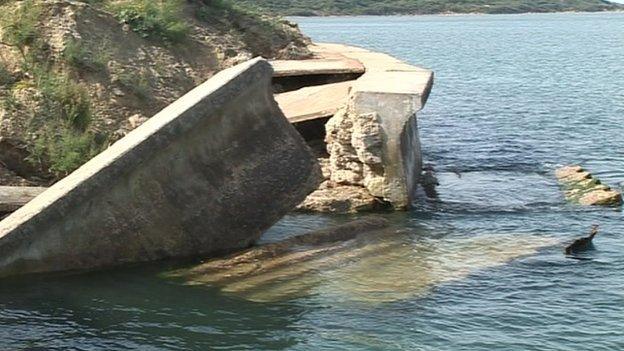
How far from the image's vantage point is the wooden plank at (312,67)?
1563 centimetres

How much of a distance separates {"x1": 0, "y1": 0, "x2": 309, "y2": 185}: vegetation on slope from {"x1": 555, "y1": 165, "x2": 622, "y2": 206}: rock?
532 cm

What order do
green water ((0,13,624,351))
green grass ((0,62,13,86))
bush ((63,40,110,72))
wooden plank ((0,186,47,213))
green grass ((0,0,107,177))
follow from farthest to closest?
bush ((63,40,110,72)) → green grass ((0,62,13,86)) → green grass ((0,0,107,177)) → wooden plank ((0,186,47,213)) → green water ((0,13,624,351))

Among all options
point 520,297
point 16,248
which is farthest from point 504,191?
point 16,248

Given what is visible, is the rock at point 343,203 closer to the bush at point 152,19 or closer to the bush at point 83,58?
the bush at point 83,58

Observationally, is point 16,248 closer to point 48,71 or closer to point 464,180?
point 48,71

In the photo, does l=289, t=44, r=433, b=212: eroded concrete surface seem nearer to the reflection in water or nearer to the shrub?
the reflection in water

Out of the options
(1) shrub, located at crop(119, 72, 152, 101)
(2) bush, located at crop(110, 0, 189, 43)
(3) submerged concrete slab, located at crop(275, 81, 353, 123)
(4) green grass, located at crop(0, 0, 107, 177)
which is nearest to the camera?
(4) green grass, located at crop(0, 0, 107, 177)

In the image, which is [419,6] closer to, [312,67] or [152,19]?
[312,67]

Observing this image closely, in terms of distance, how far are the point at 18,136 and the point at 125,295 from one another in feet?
13.5

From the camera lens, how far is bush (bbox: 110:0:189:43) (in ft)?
49.5

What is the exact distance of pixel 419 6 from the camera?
137m

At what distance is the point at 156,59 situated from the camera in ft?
48.3

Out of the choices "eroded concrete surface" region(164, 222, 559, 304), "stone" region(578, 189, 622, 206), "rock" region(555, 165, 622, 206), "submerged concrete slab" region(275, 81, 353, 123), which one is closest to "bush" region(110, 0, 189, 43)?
"submerged concrete slab" region(275, 81, 353, 123)

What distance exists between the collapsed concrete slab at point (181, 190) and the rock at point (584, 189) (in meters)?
4.33
